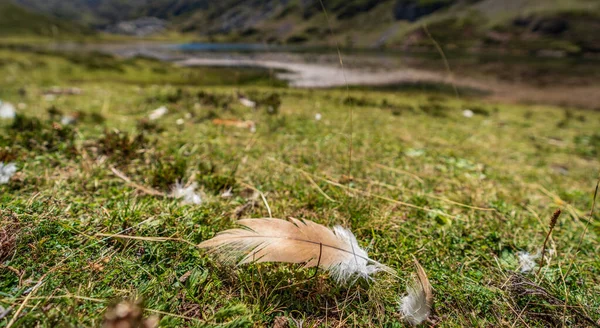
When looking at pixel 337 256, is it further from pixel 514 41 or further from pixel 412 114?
pixel 514 41

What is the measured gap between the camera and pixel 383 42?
12850 cm

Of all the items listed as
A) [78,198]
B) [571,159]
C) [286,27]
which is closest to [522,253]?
[78,198]

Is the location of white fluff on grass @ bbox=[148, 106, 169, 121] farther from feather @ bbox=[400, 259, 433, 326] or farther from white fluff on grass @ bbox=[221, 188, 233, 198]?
feather @ bbox=[400, 259, 433, 326]

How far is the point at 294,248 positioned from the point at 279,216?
0.56m

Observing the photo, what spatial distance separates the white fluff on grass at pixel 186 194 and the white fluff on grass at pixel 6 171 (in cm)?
97

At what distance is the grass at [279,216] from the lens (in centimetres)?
110

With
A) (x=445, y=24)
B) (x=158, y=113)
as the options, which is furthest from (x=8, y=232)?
(x=445, y=24)

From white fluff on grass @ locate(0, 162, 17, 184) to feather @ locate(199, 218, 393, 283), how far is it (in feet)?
4.91

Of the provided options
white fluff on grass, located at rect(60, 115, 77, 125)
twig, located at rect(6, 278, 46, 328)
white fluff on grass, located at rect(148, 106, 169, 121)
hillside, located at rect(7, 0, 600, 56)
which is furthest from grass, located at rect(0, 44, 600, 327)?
hillside, located at rect(7, 0, 600, 56)

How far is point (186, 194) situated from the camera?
1855 millimetres

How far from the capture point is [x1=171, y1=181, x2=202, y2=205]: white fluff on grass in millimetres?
1799

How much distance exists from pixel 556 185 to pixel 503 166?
20.4 inches

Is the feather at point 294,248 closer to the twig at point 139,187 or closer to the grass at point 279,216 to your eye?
the grass at point 279,216

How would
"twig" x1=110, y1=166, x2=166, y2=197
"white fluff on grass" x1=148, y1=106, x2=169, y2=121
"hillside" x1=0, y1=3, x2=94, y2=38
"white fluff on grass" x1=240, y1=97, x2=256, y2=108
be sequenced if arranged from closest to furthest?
1. "twig" x1=110, y1=166, x2=166, y2=197
2. "white fluff on grass" x1=148, y1=106, x2=169, y2=121
3. "white fluff on grass" x1=240, y1=97, x2=256, y2=108
4. "hillside" x1=0, y1=3, x2=94, y2=38
